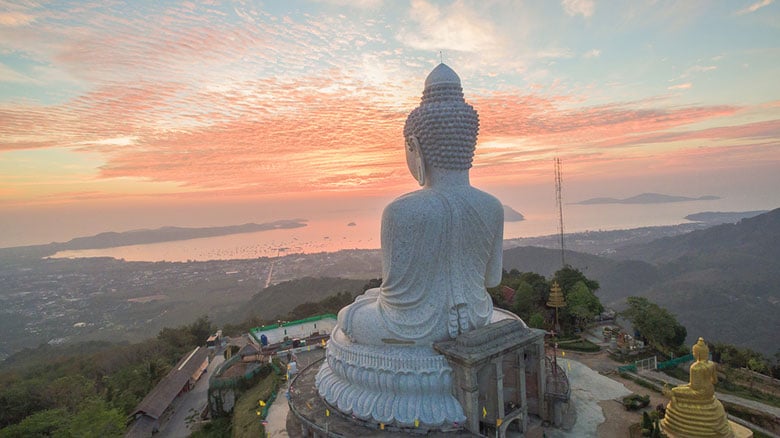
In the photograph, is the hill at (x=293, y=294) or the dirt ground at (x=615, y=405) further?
the hill at (x=293, y=294)

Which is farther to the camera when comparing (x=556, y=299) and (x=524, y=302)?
(x=524, y=302)

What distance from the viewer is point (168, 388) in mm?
20188

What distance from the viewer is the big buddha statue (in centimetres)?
1198

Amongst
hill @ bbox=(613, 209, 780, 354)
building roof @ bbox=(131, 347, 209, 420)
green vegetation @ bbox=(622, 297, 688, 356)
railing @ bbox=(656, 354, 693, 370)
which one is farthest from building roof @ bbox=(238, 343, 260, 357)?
hill @ bbox=(613, 209, 780, 354)

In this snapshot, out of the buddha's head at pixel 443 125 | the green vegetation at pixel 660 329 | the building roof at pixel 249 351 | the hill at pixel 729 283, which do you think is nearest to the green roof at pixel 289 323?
the building roof at pixel 249 351

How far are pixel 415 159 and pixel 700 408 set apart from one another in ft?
36.7

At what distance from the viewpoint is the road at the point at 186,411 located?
58.9 ft

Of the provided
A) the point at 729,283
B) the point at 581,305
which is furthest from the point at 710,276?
the point at 581,305

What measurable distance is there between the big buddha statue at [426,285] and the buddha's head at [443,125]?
3cm

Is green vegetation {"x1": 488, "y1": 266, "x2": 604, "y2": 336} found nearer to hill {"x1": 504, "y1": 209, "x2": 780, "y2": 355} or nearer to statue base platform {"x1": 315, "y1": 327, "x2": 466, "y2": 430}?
hill {"x1": 504, "y1": 209, "x2": 780, "y2": 355}

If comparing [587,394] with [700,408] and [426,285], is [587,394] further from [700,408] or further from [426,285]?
[426,285]

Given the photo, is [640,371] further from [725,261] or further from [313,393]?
[725,261]

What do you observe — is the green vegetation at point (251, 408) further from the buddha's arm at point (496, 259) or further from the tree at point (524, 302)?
the tree at point (524, 302)

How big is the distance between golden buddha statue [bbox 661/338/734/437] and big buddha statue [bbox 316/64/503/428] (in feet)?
19.7
